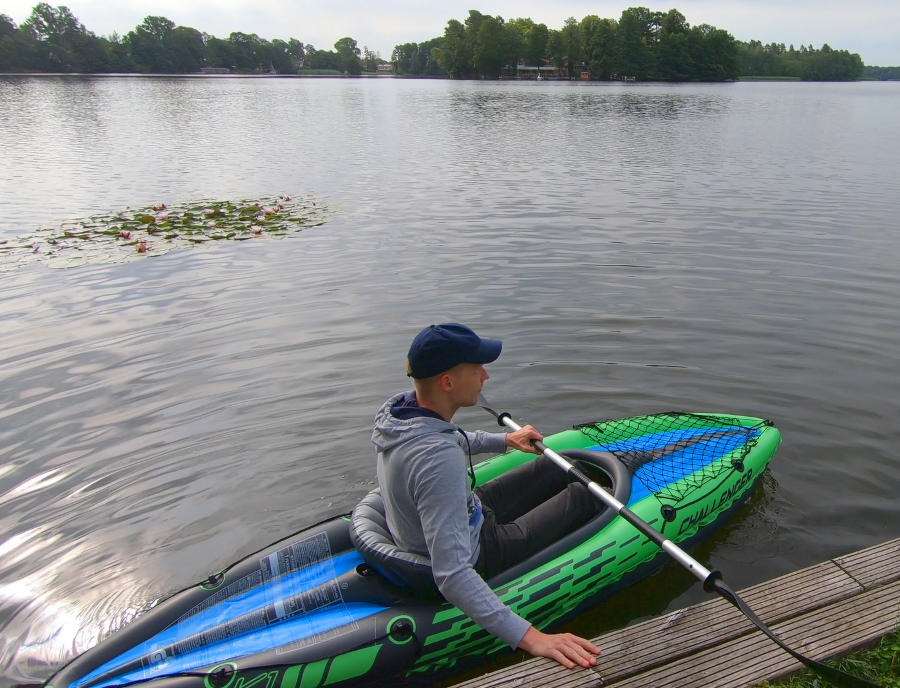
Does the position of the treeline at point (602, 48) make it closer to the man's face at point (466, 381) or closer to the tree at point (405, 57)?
the tree at point (405, 57)

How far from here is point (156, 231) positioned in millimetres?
13141

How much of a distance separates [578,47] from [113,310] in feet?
378

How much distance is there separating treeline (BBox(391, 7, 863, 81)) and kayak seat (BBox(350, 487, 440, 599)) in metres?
109

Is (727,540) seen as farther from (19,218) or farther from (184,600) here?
(19,218)

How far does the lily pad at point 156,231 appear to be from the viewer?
38.4 feet

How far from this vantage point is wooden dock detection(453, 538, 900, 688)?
10.3 ft

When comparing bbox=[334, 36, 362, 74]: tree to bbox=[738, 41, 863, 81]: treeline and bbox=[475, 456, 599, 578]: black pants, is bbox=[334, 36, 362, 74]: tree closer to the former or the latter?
bbox=[738, 41, 863, 81]: treeline

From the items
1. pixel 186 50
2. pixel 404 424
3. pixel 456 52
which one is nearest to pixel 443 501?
pixel 404 424

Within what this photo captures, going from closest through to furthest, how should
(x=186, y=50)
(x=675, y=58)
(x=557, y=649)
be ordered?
(x=557, y=649) → (x=675, y=58) → (x=186, y=50)

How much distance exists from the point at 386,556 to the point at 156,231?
11465 mm

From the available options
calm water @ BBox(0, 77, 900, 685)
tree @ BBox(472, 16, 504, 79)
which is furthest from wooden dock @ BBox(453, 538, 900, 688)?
tree @ BBox(472, 16, 504, 79)

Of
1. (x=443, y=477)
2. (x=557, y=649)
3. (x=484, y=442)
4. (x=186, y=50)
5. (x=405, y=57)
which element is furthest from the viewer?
(x=405, y=57)

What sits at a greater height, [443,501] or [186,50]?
[186,50]

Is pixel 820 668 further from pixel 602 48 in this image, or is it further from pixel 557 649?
pixel 602 48
